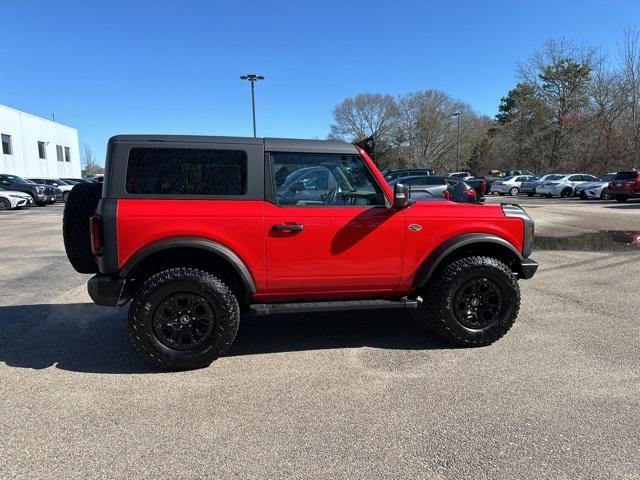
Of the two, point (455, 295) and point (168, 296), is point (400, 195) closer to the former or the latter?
point (455, 295)

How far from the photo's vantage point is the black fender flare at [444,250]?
420 centimetres

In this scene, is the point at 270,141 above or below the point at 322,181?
above

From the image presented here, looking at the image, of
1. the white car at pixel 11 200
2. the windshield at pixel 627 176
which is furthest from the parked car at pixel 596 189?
the white car at pixel 11 200

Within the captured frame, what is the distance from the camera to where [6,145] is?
128 ft

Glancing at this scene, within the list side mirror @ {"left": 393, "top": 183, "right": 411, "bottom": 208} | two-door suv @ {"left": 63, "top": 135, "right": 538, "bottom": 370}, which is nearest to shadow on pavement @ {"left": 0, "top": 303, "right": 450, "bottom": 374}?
two-door suv @ {"left": 63, "top": 135, "right": 538, "bottom": 370}

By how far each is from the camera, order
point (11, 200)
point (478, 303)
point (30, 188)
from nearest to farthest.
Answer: point (478, 303), point (11, 200), point (30, 188)

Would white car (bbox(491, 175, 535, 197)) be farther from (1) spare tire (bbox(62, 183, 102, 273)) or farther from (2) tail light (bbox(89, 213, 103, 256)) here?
(2) tail light (bbox(89, 213, 103, 256))

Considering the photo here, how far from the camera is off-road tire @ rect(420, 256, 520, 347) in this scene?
167 inches

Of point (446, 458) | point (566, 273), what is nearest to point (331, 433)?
point (446, 458)

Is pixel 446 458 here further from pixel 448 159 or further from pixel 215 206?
pixel 448 159

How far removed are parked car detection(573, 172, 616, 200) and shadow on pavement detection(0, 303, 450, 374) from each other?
25.6 m

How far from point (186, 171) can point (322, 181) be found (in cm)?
116

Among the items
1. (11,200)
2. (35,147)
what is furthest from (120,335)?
(35,147)

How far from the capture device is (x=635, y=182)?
2305 cm
